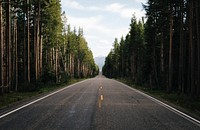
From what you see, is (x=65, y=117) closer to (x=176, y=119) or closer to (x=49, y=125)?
(x=49, y=125)

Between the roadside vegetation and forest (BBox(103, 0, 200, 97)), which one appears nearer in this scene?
the roadside vegetation

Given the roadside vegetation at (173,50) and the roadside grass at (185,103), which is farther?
the roadside vegetation at (173,50)

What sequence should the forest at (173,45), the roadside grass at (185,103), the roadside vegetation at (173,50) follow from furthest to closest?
the forest at (173,45) < the roadside vegetation at (173,50) < the roadside grass at (185,103)

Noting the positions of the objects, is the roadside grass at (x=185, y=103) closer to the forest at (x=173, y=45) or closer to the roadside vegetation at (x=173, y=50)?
the roadside vegetation at (x=173, y=50)

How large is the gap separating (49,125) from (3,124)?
5.16 feet

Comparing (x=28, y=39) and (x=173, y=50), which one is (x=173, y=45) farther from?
(x=28, y=39)

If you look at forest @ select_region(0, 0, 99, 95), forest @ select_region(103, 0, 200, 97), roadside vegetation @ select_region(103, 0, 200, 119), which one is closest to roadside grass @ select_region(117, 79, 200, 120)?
roadside vegetation @ select_region(103, 0, 200, 119)

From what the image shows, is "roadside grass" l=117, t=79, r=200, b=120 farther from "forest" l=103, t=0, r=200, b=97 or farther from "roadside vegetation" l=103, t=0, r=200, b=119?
"forest" l=103, t=0, r=200, b=97

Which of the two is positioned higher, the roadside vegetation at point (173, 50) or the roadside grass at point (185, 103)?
the roadside vegetation at point (173, 50)

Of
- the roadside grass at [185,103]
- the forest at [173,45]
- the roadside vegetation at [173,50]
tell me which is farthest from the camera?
the forest at [173,45]

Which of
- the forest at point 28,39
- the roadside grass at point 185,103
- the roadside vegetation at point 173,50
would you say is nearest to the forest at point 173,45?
the roadside vegetation at point 173,50

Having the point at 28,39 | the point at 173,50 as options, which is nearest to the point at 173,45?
the point at 173,50

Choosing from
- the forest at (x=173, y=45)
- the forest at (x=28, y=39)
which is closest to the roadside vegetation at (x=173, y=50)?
the forest at (x=173, y=45)

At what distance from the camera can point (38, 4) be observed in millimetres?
33281
